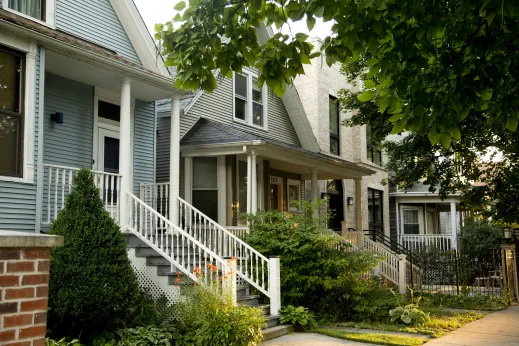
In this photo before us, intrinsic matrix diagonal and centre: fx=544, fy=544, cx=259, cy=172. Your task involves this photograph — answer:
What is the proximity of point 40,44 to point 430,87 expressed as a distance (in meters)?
6.53

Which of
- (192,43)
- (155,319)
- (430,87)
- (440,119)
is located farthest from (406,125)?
(155,319)

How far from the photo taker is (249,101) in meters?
17.1

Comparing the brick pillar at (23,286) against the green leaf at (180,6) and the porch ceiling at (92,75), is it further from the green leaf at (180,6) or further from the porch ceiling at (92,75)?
the porch ceiling at (92,75)

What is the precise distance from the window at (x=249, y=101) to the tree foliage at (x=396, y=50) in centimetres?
1031

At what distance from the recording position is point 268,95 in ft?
58.6

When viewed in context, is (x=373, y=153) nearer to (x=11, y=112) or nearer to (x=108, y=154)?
(x=108, y=154)

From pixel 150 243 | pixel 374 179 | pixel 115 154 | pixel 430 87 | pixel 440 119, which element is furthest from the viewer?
pixel 374 179

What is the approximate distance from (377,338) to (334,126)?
13540mm

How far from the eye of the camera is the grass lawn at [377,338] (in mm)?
8910

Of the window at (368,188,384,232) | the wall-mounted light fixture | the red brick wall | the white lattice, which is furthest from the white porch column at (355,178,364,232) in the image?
the red brick wall

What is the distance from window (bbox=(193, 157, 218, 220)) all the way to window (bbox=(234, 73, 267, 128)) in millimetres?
2311

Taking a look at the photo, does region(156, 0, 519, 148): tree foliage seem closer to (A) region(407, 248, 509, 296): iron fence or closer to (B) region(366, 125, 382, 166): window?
(A) region(407, 248, 509, 296): iron fence

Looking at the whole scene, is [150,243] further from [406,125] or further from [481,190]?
[481,190]

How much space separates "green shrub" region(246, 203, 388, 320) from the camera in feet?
36.0
